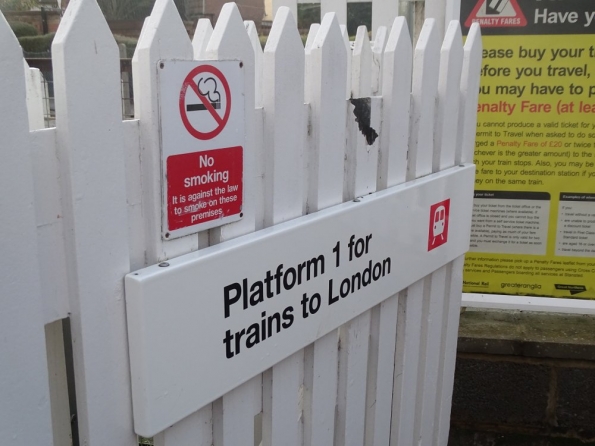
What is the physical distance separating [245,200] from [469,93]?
1204 mm

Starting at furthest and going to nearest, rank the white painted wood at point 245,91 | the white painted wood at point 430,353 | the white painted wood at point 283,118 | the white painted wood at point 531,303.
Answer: the white painted wood at point 531,303
the white painted wood at point 430,353
the white painted wood at point 283,118
the white painted wood at point 245,91

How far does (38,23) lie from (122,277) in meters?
2.62

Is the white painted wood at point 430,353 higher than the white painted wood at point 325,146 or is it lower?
lower

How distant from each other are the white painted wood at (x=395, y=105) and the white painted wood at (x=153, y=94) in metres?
0.77

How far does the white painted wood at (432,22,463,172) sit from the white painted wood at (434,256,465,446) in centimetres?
41

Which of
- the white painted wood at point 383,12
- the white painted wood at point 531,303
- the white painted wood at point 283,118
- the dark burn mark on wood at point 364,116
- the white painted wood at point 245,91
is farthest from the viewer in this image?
the white painted wood at point 531,303

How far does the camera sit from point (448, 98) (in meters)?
2.19

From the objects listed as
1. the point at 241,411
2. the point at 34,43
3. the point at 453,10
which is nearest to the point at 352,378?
the point at 241,411

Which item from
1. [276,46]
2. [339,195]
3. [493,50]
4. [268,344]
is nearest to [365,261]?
[339,195]

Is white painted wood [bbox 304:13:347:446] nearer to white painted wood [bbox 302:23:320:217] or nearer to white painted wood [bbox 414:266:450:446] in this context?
white painted wood [bbox 302:23:320:217]

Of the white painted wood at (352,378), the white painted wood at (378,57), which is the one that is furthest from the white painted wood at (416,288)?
the white painted wood at (352,378)

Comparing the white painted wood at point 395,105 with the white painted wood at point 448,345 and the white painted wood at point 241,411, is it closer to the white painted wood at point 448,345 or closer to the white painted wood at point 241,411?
the white painted wood at point 448,345

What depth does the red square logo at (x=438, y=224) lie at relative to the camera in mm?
2139

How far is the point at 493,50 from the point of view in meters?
2.98
